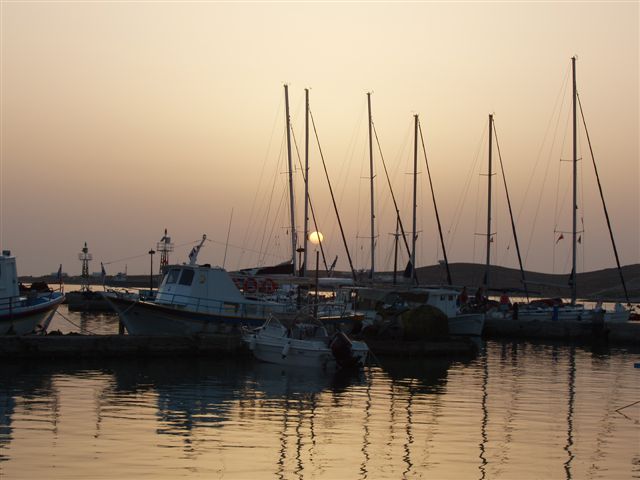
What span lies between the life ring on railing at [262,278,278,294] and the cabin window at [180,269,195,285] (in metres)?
6.56

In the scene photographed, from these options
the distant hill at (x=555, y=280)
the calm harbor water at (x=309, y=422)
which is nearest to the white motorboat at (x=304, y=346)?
the calm harbor water at (x=309, y=422)

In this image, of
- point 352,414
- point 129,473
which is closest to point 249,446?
point 129,473

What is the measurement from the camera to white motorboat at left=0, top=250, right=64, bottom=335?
3909cm

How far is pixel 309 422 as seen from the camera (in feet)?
84.3

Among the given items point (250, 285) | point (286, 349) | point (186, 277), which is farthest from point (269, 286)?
point (286, 349)

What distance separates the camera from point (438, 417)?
89.0 feet

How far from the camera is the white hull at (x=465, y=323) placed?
5669 centimetres

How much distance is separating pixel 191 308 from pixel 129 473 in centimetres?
2491

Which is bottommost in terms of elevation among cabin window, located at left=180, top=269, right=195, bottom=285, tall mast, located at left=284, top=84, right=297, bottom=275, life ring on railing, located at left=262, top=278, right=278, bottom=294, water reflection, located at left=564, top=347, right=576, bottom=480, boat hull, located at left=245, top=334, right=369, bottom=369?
water reflection, located at left=564, top=347, right=576, bottom=480

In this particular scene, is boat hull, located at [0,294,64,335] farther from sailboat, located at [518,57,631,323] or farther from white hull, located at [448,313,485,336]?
sailboat, located at [518,57,631,323]

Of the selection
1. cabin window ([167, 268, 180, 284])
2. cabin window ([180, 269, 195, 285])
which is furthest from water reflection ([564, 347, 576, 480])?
cabin window ([167, 268, 180, 284])

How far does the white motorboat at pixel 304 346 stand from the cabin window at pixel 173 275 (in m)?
7.15

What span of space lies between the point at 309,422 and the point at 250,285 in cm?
2413

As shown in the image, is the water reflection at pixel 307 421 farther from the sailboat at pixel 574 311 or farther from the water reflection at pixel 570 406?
the sailboat at pixel 574 311
